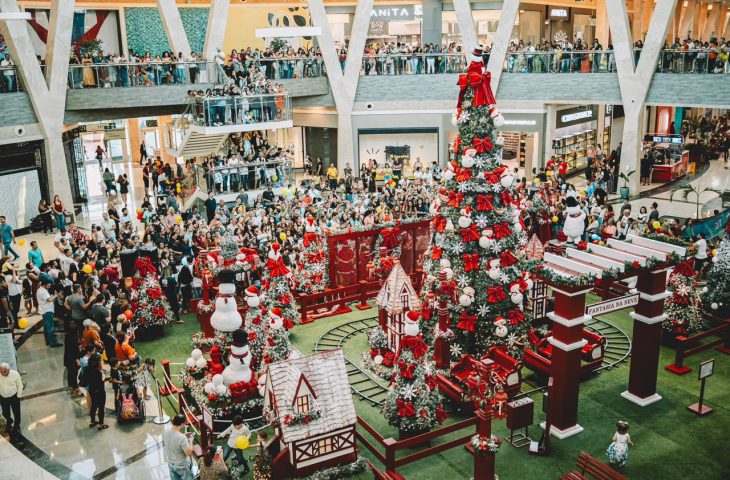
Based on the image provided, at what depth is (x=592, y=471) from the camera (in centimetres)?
881

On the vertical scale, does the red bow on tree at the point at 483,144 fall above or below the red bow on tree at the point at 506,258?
above

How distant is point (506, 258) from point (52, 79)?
60.4 ft

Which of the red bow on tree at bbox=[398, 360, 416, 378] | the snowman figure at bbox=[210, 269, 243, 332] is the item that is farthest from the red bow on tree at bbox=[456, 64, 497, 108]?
the snowman figure at bbox=[210, 269, 243, 332]

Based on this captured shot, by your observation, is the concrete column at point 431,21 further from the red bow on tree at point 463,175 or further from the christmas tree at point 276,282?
the christmas tree at point 276,282

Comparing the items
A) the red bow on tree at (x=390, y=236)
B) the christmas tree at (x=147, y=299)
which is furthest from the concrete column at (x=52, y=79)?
the red bow on tree at (x=390, y=236)

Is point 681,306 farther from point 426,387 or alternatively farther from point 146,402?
point 146,402

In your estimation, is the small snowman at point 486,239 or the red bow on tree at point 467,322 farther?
the red bow on tree at point 467,322

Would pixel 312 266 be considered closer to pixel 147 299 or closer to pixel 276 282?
pixel 276 282

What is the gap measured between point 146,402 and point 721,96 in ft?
69.1

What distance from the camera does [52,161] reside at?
2373 centimetres

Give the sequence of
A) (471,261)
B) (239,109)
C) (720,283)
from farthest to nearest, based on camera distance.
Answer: (239,109) < (720,283) < (471,261)

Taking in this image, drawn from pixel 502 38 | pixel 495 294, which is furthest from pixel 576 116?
pixel 495 294

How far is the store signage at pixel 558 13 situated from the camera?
3762 centimetres

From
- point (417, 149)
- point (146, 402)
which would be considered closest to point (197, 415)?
point (146, 402)
